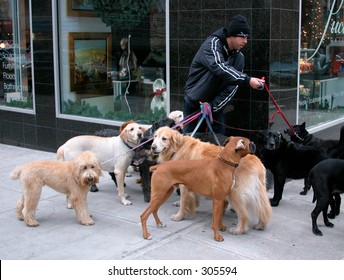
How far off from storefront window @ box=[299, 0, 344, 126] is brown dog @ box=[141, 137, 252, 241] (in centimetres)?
327

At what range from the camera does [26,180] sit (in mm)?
5629

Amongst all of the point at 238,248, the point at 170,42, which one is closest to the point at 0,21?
the point at 170,42

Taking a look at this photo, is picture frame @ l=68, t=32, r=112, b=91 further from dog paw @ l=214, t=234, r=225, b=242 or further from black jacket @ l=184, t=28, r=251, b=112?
dog paw @ l=214, t=234, r=225, b=242

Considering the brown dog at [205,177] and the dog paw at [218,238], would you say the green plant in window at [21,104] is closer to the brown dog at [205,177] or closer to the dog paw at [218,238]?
the brown dog at [205,177]

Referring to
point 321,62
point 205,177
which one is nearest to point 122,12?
point 321,62

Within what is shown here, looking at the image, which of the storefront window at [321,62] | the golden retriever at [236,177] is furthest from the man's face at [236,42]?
the storefront window at [321,62]

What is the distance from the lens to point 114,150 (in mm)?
6605

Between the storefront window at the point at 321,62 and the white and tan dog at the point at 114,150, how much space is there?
3019 millimetres

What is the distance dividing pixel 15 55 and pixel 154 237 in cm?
655

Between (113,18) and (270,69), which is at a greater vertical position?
(113,18)

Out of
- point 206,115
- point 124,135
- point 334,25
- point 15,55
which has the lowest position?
point 124,135

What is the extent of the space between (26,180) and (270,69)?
349cm

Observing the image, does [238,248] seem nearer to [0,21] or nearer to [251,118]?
[251,118]

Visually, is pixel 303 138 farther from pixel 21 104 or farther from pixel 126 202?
pixel 21 104
